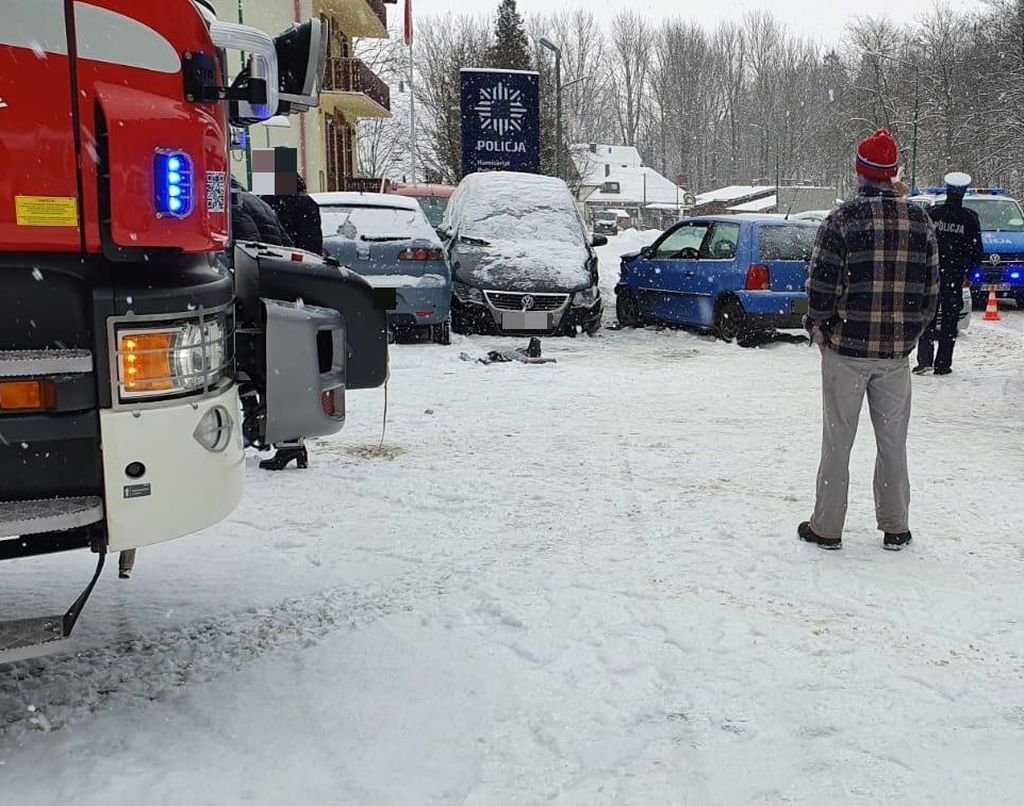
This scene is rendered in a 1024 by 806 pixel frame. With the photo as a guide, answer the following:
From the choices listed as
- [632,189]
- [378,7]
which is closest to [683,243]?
[378,7]

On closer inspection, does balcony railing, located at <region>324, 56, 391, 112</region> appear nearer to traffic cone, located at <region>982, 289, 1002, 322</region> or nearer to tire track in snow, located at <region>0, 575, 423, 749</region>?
traffic cone, located at <region>982, 289, 1002, 322</region>

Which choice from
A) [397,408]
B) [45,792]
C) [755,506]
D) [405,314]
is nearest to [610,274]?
[405,314]

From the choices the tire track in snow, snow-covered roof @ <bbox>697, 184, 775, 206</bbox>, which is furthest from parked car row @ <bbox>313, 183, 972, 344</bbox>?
snow-covered roof @ <bbox>697, 184, 775, 206</bbox>

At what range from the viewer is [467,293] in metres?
11.6

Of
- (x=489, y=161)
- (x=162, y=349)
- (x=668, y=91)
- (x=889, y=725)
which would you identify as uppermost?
(x=668, y=91)

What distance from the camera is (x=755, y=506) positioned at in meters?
5.29

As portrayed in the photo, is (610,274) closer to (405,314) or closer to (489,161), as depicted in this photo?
(489,161)

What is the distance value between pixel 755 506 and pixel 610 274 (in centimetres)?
1685

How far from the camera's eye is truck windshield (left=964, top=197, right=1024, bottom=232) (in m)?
17.7

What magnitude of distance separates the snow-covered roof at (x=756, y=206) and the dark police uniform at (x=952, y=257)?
67.2 meters

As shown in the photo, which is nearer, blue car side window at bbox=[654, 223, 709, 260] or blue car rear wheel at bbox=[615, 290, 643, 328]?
blue car side window at bbox=[654, 223, 709, 260]

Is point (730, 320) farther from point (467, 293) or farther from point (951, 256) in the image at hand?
point (467, 293)

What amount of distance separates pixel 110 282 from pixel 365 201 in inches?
347

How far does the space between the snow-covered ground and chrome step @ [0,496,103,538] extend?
0.71 meters
